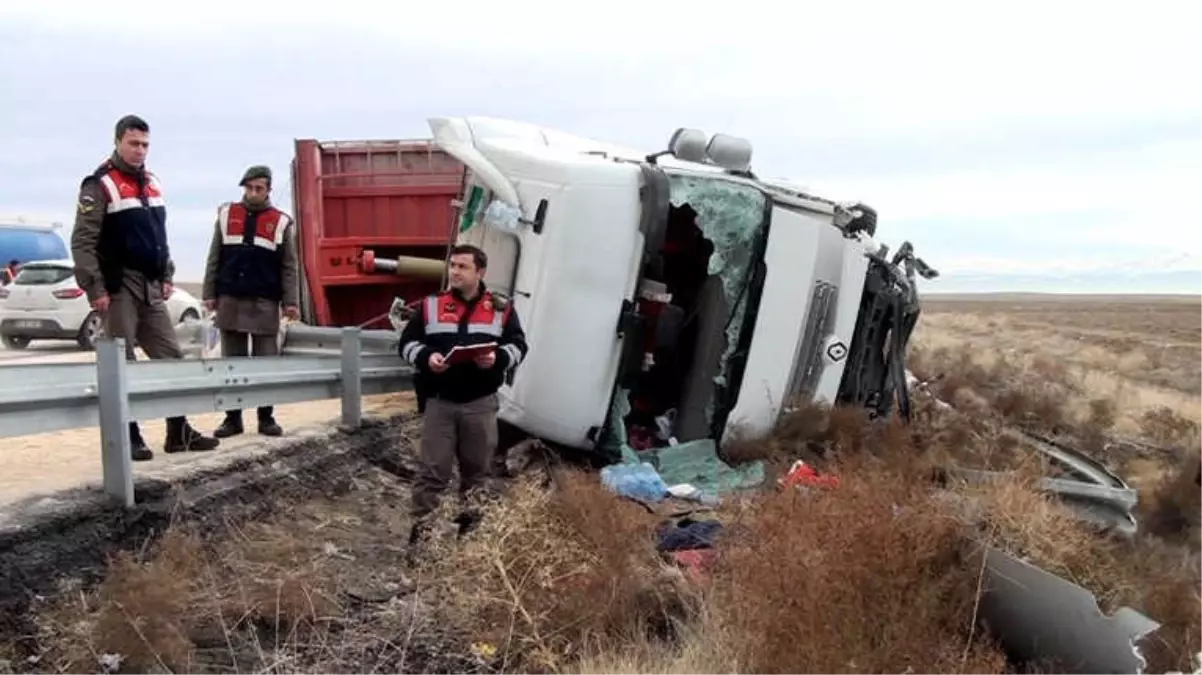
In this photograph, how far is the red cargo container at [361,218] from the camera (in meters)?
8.92

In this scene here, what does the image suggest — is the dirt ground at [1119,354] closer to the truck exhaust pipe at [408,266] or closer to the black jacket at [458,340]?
the truck exhaust pipe at [408,266]

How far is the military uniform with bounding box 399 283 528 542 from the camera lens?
203 inches

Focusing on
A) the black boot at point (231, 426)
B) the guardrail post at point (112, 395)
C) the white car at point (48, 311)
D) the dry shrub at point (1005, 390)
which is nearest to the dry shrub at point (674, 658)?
the guardrail post at point (112, 395)

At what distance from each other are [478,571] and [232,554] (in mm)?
977

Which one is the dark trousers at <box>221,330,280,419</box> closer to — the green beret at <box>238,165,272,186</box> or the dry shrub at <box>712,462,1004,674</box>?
the green beret at <box>238,165,272,186</box>

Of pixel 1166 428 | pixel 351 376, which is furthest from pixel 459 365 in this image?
pixel 1166 428

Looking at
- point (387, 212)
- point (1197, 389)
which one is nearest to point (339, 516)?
point (387, 212)

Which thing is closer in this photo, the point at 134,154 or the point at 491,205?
the point at 134,154

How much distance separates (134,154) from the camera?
18.0ft

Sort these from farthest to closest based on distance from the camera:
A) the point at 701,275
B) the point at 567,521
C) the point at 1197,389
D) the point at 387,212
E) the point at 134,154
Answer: the point at 1197,389 < the point at 387,212 < the point at 701,275 < the point at 134,154 < the point at 567,521

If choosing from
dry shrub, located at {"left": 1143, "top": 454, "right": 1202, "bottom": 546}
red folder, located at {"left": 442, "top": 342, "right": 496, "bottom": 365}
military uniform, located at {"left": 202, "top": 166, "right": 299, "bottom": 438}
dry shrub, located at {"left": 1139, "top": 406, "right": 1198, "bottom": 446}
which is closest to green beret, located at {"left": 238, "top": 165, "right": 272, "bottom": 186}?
military uniform, located at {"left": 202, "top": 166, "right": 299, "bottom": 438}

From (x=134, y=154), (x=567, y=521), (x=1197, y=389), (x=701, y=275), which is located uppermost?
(x=134, y=154)

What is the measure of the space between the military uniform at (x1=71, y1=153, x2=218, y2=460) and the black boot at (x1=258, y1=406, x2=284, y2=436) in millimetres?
822

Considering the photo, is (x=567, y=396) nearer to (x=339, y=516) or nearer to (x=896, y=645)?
(x=339, y=516)
